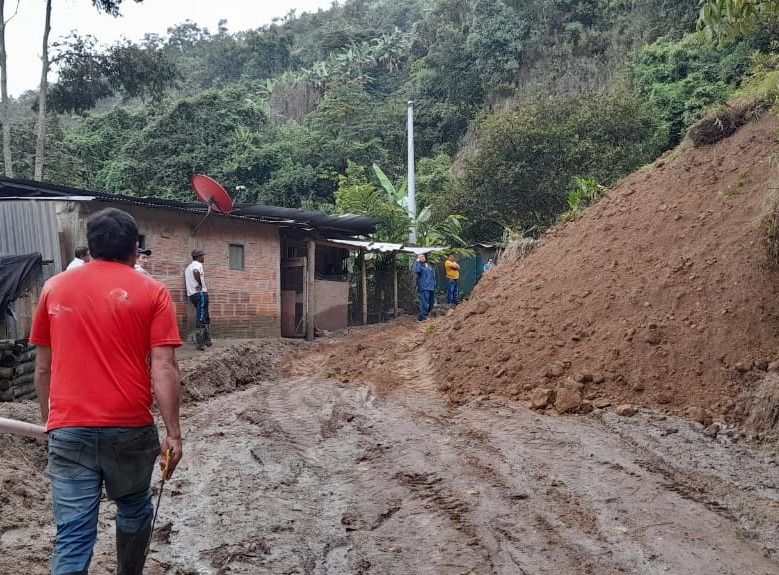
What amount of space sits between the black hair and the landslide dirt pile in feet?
20.0

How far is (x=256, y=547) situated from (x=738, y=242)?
7.38 meters

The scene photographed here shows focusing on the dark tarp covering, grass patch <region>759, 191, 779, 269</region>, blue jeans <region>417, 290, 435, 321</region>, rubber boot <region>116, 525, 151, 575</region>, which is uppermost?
grass patch <region>759, 191, 779, 269</region>

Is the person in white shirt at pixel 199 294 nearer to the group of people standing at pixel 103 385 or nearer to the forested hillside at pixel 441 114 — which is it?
the forested hillside at pixel 441 114

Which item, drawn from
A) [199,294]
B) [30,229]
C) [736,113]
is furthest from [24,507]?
[736,113]

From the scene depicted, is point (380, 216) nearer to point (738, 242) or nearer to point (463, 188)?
point (463, 188)

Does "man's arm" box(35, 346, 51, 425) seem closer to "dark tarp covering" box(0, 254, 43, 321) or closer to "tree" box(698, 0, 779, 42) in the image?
"tree" box(698, 0, 779, 42)

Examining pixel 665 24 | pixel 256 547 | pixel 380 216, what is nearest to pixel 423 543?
pixel 256 547

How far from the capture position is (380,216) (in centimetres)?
2541

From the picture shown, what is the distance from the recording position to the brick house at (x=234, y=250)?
1261 centimetres

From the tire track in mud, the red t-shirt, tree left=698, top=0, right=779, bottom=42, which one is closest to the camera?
the red t-shirt

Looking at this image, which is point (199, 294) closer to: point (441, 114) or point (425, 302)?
point (425, 302)

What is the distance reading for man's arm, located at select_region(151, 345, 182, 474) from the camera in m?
3.38

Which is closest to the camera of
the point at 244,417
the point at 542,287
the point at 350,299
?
the point at 244,417

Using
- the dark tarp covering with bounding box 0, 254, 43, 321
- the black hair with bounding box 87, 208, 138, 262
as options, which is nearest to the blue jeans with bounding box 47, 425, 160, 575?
the black hair with bounding box 87, 208, 138, 262
